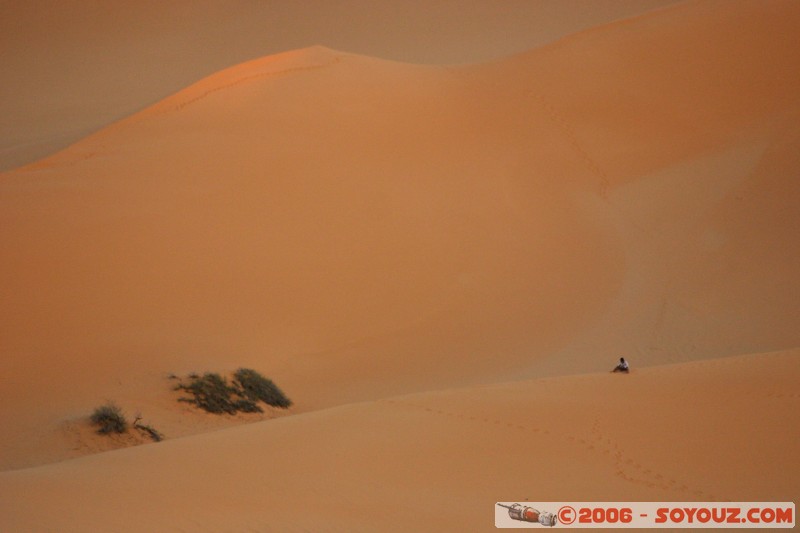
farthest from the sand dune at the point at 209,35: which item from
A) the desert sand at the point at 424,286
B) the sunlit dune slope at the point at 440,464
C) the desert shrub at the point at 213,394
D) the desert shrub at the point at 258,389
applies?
the sunlit dune slope at the point at 440,464

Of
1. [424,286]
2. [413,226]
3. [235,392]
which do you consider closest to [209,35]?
[413,226]

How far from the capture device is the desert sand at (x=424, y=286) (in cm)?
755

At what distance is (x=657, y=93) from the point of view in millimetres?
19281

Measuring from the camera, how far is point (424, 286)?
1493 cm

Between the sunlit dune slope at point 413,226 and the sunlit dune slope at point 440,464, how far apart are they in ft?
10.0

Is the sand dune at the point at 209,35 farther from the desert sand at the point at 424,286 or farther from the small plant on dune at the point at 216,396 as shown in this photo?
the small plant on dune at the point at 216,396

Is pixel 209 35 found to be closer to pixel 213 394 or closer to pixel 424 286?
pixel 424 286

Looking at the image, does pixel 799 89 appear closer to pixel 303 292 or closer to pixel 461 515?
pixel 303 292

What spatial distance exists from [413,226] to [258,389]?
5.11 m

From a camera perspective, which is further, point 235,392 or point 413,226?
point 413,226

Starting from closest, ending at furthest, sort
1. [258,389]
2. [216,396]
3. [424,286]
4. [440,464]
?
[440,464]
[216,396]
[258,389]
[424,286]

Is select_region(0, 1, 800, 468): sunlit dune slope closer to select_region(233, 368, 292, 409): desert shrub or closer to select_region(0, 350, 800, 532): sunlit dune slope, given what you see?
select_region(233, 368, 292, 409): desert shrub

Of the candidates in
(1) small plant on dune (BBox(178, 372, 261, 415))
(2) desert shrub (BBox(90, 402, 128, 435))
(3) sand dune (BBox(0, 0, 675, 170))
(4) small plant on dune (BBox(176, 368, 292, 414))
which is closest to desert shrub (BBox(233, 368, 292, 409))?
(4) small plant on dune (BBox(176, 368, 292, 414))

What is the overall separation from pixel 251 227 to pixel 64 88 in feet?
55.4
